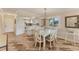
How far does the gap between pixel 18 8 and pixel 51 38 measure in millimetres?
1047

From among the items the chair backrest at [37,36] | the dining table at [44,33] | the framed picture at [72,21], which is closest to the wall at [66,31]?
the framed picture at [72,21]

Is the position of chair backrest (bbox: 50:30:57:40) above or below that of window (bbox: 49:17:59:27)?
below

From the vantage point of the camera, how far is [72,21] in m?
2.40

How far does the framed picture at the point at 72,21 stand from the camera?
93.2 inches

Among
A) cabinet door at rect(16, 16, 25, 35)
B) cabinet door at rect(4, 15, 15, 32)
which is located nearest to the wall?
cabinet door at rect(16, 16, 25, 35)

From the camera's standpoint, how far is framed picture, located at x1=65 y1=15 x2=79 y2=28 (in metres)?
2.37

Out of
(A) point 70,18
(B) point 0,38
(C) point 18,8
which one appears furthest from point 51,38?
(B) point 0,38

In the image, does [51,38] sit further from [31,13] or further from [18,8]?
[18,8]

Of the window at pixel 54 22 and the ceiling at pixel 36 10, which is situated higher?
the ceiling at pixel 36 10

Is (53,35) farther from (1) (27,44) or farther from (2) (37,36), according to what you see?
(1) (27,44)

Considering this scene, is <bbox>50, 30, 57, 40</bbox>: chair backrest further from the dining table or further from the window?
the window

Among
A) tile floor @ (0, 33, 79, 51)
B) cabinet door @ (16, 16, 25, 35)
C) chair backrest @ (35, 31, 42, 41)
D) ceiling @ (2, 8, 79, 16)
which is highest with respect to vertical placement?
ceiling @ (2, 8, 79, 16)

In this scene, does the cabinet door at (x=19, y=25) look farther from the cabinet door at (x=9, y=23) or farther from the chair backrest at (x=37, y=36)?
the chair backrest at (x=37, y=36)
